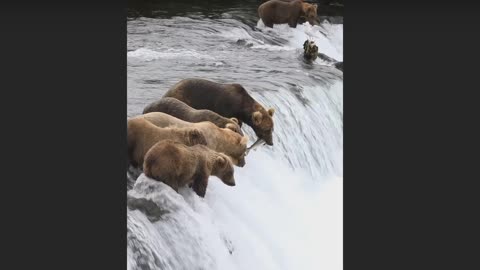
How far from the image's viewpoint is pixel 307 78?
Answer: 9344 mm

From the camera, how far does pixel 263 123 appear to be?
838cm

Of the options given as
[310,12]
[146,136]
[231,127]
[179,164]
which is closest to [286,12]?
[310,12]

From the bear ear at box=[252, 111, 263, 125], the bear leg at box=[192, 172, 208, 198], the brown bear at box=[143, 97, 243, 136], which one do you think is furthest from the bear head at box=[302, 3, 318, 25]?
the bear leg at box=[192, 172, 208, 198]

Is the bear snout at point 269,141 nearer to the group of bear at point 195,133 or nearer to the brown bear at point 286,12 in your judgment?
the group of bear at point 195,133

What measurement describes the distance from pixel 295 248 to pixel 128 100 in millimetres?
1650

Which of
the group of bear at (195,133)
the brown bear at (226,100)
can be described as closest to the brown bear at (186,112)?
the group of bear at (195,133)

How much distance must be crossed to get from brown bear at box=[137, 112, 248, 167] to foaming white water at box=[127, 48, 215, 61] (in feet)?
2.98

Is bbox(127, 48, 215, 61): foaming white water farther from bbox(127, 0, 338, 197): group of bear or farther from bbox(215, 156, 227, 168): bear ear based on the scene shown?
bbox(215, 156, 227, 168): bear ear

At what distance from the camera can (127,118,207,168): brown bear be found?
7340mm

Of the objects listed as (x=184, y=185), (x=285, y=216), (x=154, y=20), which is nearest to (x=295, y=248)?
(x=285, y=216)

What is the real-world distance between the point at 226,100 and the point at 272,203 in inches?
32.9

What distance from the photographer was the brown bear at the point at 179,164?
7.11 m

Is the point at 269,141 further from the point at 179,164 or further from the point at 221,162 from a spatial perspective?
the point at 179,164

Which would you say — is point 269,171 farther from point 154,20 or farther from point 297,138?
point 154,20
